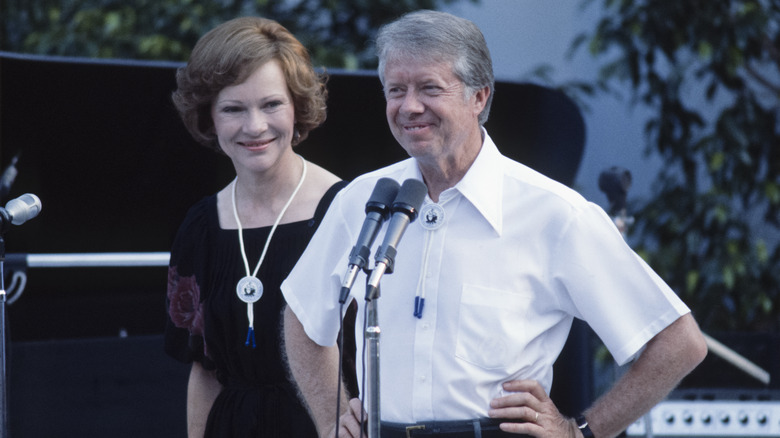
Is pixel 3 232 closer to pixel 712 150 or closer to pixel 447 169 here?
pixel 447 169

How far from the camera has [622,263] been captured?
198 cm

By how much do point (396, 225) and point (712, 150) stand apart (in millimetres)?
3577

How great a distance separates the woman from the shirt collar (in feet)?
1.73

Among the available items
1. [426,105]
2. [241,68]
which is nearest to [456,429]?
[426,105]

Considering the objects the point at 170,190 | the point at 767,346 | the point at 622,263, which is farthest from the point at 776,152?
the point at 622,263

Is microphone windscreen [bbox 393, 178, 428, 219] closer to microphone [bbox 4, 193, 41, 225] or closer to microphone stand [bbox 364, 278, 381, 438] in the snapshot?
microphone stand [bbox 364, 278, 381, 438]

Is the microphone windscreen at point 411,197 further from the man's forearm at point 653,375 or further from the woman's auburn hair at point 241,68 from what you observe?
the woman's auburn hair at point 241,68

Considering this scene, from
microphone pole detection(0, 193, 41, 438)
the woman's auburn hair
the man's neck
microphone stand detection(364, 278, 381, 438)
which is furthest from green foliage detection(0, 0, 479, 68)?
microphone stand detection(364, 278, 381, 438)

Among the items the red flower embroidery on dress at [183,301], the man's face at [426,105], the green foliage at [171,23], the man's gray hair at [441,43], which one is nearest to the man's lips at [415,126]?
the man's face at [426,105]

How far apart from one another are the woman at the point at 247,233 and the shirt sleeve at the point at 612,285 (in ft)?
2.50

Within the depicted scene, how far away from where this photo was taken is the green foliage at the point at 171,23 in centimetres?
504

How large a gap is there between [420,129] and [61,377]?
6.31 feet

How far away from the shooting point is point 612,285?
1.98m

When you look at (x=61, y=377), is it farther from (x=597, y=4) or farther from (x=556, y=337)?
(x=597, y=4)
